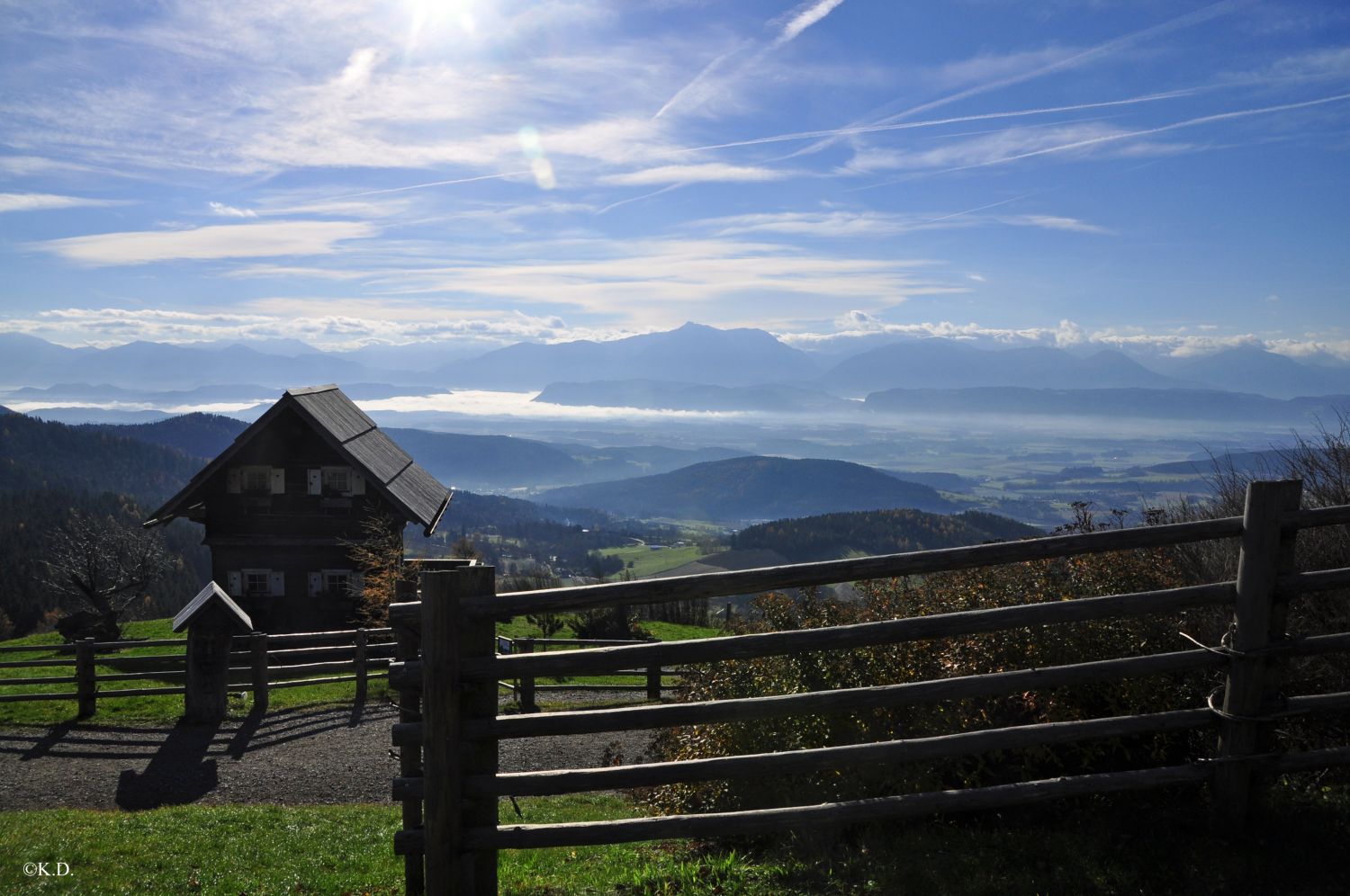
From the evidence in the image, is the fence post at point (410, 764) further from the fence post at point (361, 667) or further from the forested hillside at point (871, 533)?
the forested hillside at point (871, 533)

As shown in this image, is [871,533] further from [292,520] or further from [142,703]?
[142,703]

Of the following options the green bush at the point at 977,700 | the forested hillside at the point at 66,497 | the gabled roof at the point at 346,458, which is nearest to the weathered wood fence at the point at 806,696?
the green bush at the point at 977,700

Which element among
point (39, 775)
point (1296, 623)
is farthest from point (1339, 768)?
point (39, 775)

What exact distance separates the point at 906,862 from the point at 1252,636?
243cm

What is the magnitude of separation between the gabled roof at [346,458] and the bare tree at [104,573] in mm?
7458

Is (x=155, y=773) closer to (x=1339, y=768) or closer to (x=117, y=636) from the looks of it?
(x=1339, y=768)

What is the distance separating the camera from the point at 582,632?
2991 cm

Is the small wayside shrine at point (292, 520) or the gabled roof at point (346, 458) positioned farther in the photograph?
the small wayside shrine at point (292, 520)

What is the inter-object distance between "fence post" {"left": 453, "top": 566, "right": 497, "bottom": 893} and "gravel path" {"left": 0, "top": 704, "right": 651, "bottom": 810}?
5.86 m

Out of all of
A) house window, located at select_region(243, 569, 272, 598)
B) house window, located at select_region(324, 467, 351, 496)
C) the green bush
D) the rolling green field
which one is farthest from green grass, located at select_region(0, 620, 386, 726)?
the green bush

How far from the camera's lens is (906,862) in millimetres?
5324

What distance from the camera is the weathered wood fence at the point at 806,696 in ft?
15.7

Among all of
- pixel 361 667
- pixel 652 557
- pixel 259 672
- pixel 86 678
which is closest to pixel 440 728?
pixel 259 672

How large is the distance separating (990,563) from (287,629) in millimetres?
26322
